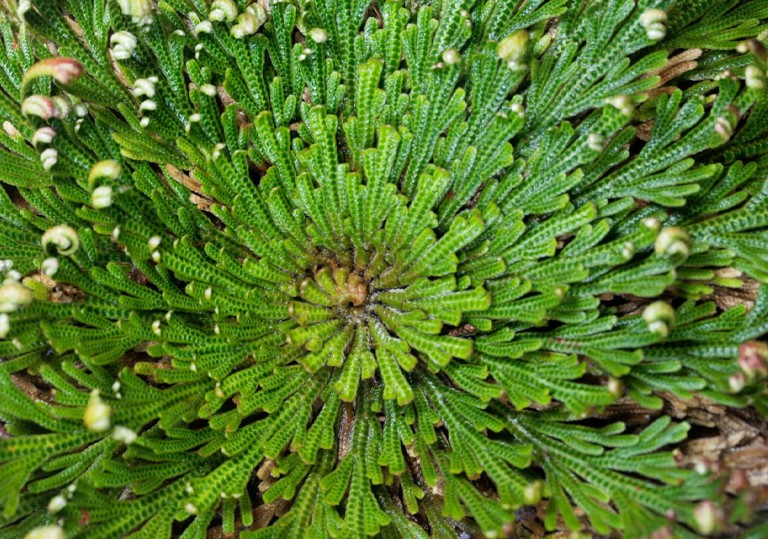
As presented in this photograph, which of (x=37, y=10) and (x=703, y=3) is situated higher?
(x=37, y=10)

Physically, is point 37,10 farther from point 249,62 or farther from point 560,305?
point 560,305

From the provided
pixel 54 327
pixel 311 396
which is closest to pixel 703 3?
pixel 311 396

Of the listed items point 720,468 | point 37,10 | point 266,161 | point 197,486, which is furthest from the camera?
point 266,161

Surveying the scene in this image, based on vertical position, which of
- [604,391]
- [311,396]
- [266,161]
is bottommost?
[604,391]

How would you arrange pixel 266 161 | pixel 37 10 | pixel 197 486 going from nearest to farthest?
pixel 197 486 < pixel 37 10 < pixel 266 161

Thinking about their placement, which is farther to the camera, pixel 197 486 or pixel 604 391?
pixel 197 486

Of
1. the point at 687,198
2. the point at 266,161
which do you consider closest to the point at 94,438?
the point at 266,161

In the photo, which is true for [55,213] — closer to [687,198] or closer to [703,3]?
[687,198]
